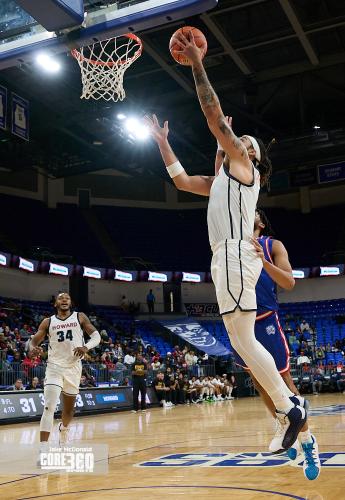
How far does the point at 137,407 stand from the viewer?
18359 mm

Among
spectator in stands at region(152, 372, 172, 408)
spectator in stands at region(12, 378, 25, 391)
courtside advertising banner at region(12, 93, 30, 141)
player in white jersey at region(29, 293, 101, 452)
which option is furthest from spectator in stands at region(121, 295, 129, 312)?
player in white jersey at region(29, 293, 101, 452)

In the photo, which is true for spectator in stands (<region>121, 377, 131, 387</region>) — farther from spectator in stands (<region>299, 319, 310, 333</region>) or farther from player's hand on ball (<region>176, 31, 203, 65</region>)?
player's hand on ball (<region>176, 31, 203, 65</region>)

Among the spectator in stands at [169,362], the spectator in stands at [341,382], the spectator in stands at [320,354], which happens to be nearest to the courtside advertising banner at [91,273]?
the spectator in stands at [169,362]

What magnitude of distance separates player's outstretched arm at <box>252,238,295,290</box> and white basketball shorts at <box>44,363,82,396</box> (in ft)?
11.5

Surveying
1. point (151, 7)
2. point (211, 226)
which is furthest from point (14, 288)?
point (211, 226)

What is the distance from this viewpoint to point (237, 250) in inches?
154

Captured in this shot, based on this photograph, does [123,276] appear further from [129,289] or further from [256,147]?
[256,147]

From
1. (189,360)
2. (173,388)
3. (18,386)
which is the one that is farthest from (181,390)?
(18,386)

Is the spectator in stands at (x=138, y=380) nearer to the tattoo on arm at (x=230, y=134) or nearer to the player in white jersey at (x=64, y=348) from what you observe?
the player in white jersey at (x=64, y=348)

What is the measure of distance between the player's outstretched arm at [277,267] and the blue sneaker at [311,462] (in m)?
1.13

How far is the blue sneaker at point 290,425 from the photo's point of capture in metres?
3.83

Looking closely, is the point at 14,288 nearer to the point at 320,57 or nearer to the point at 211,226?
the point at 320,57

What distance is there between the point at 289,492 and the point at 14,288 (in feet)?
87.0

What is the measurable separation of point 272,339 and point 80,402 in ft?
42.0
